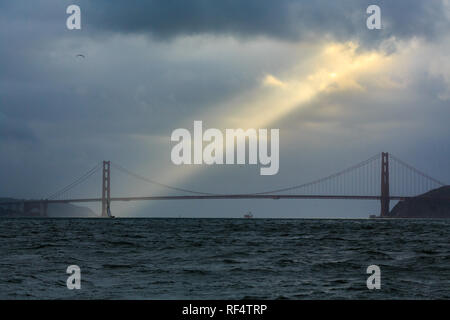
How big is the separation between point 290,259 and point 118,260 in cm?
645

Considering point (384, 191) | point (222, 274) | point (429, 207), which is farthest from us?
point (429, 207)

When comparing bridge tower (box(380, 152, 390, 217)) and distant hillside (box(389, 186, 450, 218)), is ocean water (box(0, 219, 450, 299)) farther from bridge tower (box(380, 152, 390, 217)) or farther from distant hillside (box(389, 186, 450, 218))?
distant hillside (box(389, 186, 450, 218))

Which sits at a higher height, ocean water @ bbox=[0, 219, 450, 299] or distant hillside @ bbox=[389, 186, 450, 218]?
distant hillside @ bbox=[389, 186, 450, 218]

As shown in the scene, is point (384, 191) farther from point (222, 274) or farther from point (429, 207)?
point (222, 274)

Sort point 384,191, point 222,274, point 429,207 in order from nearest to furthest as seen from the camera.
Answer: point 222,274 → point 384,191 → point 429,207

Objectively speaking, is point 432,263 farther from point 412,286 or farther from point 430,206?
point 430,206

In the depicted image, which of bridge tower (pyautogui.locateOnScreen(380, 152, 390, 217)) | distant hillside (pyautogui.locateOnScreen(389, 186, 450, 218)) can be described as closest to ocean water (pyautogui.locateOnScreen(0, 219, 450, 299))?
bridge tower (pyautogui.locateOnScreen(380, 152, 390, 217))

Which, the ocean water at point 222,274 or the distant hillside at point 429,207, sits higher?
the distant hillside at point 429,207

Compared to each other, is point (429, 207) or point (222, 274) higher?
point (429, 207)

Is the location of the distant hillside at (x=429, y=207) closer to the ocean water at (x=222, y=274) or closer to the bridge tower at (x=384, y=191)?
the bridge tower at (x=384, y=191)

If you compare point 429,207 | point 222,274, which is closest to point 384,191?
point 429,207

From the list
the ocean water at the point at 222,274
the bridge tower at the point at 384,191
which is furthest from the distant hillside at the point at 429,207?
the ocean water at the point at 222,274

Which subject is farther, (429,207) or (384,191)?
(429,207)
